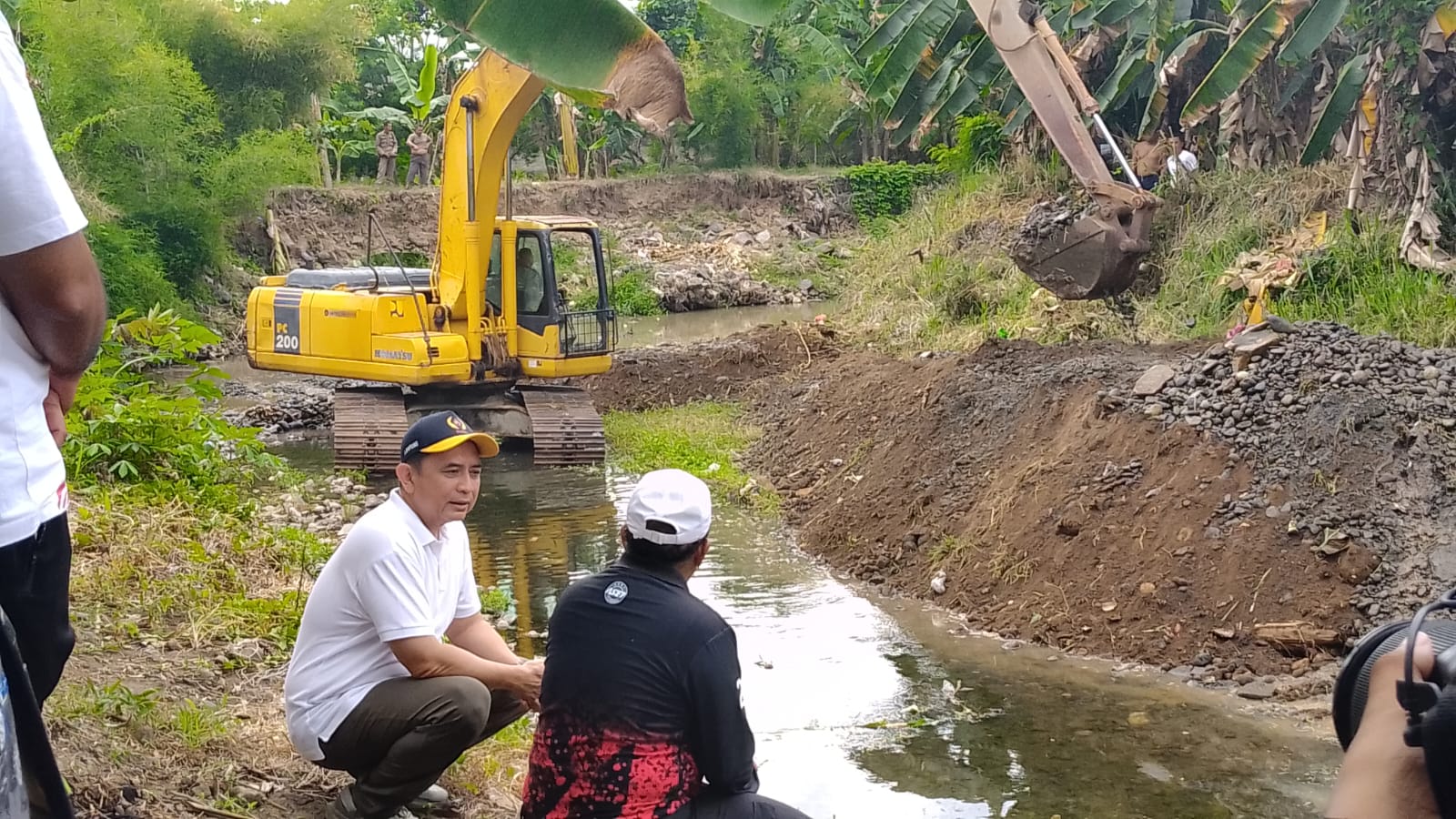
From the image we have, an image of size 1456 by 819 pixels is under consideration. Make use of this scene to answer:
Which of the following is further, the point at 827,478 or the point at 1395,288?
the point at 827,478

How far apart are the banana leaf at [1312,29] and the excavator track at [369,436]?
8.22 metres

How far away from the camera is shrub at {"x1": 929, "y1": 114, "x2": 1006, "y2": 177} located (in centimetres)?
1962

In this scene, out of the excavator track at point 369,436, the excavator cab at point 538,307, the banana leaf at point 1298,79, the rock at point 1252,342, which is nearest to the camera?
the rock at point 1252,342

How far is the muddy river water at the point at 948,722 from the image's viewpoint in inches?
214

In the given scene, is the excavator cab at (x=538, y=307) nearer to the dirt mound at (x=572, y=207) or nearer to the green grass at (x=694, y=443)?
the green grass at (x=694, y=443)

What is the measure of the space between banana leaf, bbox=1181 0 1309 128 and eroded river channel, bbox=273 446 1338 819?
5977 mm

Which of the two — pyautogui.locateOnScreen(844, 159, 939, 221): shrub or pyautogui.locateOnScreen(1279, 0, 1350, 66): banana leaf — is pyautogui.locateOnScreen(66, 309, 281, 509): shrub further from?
pyautogui.locateOnScreen(844, 159, 939, 221): shrub

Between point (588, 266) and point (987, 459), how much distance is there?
20064 mm

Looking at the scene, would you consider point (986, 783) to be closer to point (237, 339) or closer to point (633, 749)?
point (633, 749)

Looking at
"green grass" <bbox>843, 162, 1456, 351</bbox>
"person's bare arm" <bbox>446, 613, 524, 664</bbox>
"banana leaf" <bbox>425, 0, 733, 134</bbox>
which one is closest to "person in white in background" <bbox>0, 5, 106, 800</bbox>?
"person's bare arm" <bbox>446, 613, 524, 664</bbox>

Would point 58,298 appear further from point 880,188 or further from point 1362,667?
point 880,188

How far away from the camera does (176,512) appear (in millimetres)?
7660

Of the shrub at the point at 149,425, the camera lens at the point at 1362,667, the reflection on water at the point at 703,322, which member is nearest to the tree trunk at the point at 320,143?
the reflection on water at the point at 703,322

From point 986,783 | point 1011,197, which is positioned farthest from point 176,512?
point 1011,197
